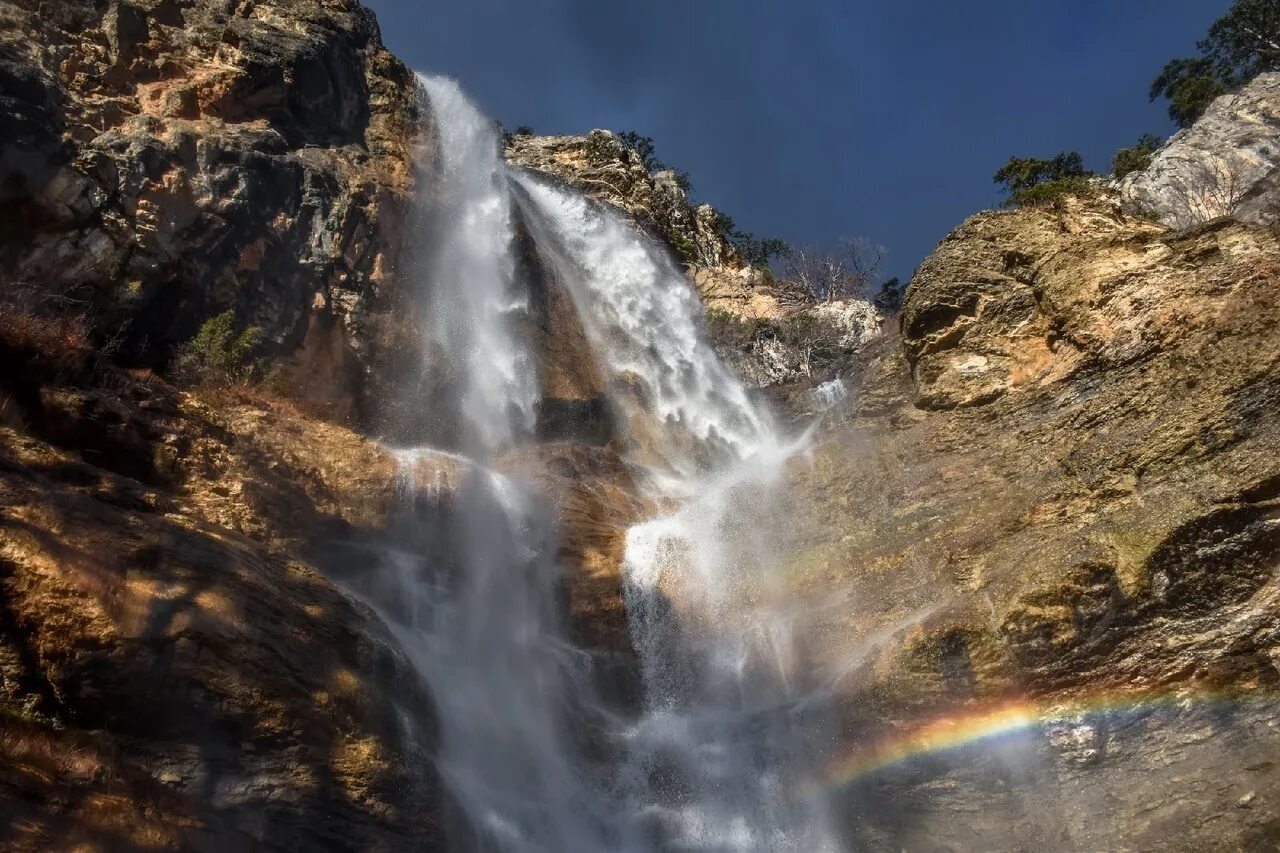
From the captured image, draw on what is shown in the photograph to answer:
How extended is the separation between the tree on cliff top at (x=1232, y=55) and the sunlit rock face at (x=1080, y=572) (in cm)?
3327

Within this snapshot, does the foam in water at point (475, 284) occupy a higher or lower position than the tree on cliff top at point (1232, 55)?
lower

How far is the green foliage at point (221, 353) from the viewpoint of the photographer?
1791 cm

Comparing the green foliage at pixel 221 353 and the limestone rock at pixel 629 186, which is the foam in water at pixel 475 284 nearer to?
the green foliage at pixel 221 353

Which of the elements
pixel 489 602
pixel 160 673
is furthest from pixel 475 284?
pixel 160 673

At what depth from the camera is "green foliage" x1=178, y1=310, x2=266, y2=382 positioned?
17.9 metres

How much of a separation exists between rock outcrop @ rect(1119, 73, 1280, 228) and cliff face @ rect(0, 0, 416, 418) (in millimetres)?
25156

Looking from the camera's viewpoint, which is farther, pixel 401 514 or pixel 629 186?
pixel 629 186

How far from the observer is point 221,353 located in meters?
18.2

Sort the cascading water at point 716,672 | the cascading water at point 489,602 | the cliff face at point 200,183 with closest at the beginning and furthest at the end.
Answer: the cascading water at point 489,602, the cascading water at point 716,672, the cliff face at point 200,183

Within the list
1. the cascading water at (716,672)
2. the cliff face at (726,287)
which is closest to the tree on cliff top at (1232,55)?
the cliff face at (726,287)

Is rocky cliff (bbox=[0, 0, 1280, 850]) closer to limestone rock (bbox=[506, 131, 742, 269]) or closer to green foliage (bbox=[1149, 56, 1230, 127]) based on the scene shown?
limestone rock (bbox=[506, 131, 742, 269])

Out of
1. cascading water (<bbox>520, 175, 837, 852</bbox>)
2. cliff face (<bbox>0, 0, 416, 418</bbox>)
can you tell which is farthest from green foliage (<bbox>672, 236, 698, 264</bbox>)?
cliff face (<bbox>0, 0, 416, 418</bbox>)

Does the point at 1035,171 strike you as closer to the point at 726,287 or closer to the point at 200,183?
the point at 726,287

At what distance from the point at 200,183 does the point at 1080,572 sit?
19.2m
